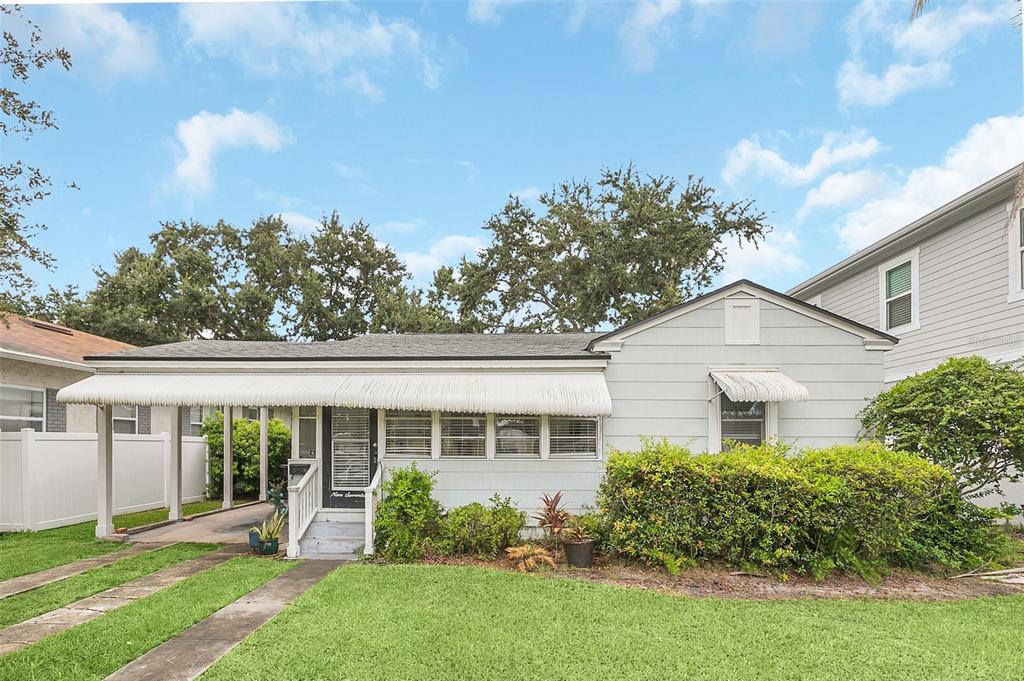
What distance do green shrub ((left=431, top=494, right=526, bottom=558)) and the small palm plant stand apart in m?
0.46

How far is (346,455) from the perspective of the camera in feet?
31.7

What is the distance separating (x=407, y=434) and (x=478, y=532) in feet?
7.02

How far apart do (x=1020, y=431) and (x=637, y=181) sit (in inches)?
832

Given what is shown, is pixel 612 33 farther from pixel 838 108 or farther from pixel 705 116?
pixel 838 108

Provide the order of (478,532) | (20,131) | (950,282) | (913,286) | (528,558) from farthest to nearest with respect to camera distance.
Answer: (913,286), (950,282), (478,532), (20,131), (528,558)

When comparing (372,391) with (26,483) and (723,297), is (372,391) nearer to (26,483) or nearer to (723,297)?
(723,297)

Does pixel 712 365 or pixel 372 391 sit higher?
pixel 712 365

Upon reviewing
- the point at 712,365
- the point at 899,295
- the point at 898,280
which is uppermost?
the point at 898,280

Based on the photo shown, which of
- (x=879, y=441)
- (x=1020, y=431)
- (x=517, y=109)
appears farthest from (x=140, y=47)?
(x=1020, y=431)

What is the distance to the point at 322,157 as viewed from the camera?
2078 cm

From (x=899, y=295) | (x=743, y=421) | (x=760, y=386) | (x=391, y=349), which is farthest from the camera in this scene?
(x=899, y=295)

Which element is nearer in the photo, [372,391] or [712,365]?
[372,391]

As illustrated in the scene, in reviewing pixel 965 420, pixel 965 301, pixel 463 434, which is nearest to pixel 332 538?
pixel 463 434

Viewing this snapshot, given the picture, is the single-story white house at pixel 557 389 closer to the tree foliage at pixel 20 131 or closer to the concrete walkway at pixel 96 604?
the concrete walkway at pixel 96 604
